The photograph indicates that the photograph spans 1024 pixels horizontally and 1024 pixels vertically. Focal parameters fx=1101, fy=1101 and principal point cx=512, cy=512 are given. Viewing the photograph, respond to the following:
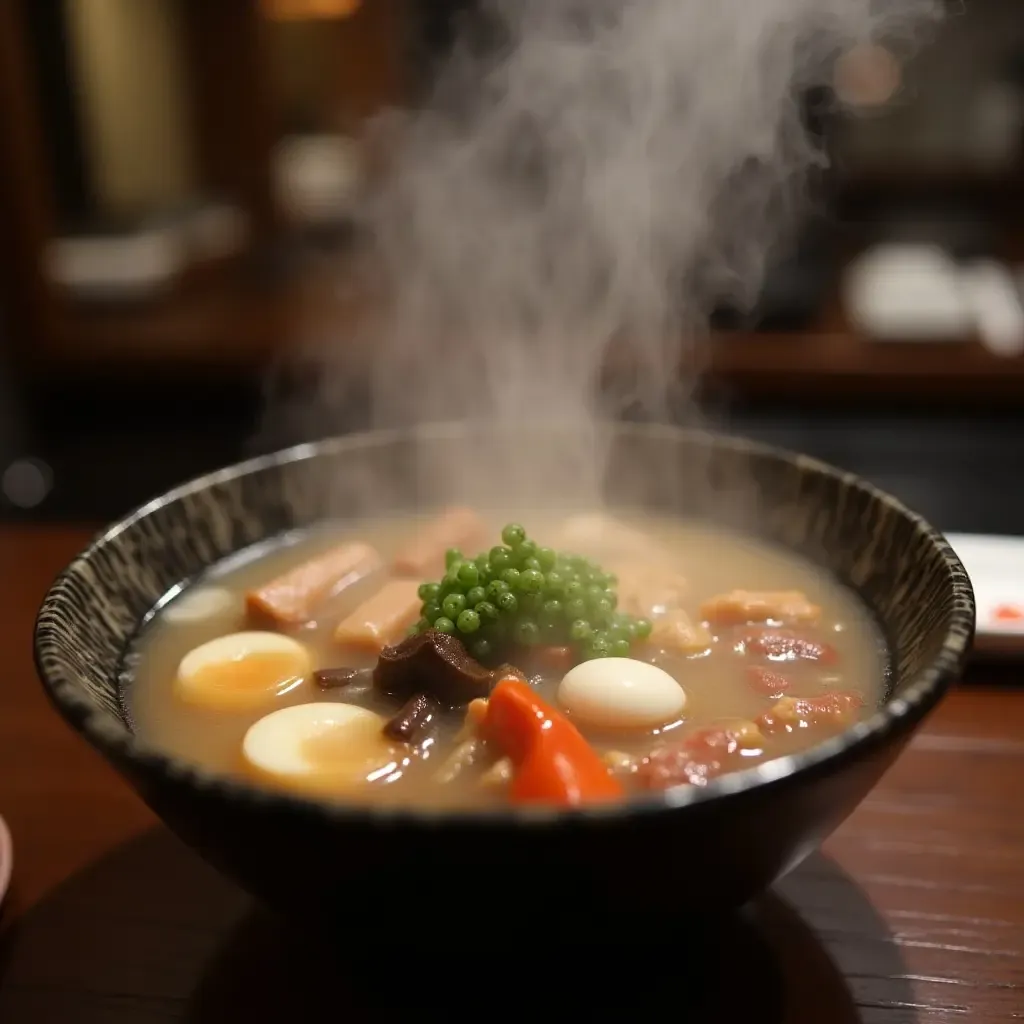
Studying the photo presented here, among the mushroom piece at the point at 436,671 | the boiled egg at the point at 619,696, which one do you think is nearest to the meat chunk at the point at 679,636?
the boiled egg at the point at 619,696

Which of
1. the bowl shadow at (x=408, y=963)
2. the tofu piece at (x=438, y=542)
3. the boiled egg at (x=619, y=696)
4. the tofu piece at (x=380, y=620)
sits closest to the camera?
the bowl shadow at (x=408, y=963)

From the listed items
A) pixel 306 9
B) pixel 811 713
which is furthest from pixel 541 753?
pixel 306 9

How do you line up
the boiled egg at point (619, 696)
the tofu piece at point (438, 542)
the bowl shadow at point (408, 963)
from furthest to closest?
the tofu piece at point (438, 542) → the boiled egg at point (619, 696) → the bowl shadow at point (408, 963)

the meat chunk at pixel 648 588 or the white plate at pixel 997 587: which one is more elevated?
the meat chunk at pixel 648 588

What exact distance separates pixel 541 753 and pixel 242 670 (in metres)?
0.50

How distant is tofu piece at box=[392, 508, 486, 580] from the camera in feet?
5.34

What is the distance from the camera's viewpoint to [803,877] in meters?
1.16

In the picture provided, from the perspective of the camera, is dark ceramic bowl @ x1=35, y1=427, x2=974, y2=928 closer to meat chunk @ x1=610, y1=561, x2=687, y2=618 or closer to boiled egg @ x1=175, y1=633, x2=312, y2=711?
boiled egg @ x1=175, y1=633, x2=312, y2=711

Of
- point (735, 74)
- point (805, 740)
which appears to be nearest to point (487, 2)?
point (735, 74)

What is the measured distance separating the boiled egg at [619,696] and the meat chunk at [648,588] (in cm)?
22

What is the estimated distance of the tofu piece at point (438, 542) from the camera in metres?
1.63

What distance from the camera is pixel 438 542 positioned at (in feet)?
5.44

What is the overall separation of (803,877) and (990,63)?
4.44m

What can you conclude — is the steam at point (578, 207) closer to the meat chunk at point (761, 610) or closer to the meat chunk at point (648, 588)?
the meat chunk at point (648, 588)
